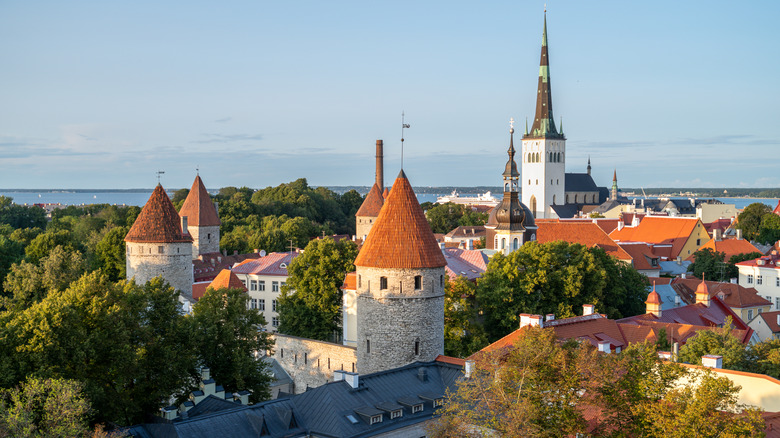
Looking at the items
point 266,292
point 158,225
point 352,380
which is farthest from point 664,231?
point 352,380

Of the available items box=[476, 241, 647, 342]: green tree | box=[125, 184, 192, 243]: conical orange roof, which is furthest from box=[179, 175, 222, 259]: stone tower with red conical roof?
box=[476, 241, 647, 342]: green tree

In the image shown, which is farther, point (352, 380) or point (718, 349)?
Result: point (718, 349)

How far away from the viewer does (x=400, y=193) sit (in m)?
28.2

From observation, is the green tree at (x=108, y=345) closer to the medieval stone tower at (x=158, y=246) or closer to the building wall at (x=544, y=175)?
the medieval stone tower at (x=158, y=246)

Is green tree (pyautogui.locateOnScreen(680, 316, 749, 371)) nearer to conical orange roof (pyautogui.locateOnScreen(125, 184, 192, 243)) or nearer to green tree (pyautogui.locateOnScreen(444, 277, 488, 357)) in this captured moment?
green tree (pyautogui.locateOnScreen(444, 277, 488, 357))

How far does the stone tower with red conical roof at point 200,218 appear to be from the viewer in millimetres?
58781

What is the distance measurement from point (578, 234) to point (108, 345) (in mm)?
43205

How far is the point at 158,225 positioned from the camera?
41.9m

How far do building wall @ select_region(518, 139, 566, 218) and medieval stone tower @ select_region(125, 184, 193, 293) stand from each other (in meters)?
76.2

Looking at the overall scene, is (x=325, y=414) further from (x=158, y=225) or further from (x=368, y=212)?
(x=368, y=212)

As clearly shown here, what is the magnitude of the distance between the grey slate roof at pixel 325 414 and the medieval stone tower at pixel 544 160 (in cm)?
8787

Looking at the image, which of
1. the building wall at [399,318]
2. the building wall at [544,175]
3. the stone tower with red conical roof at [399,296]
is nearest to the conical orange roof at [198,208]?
the stone tower with red conical roof at [399,296]

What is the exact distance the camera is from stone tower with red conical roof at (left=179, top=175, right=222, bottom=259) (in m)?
58.8

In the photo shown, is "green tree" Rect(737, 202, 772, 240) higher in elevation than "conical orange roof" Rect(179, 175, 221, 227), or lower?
lower
